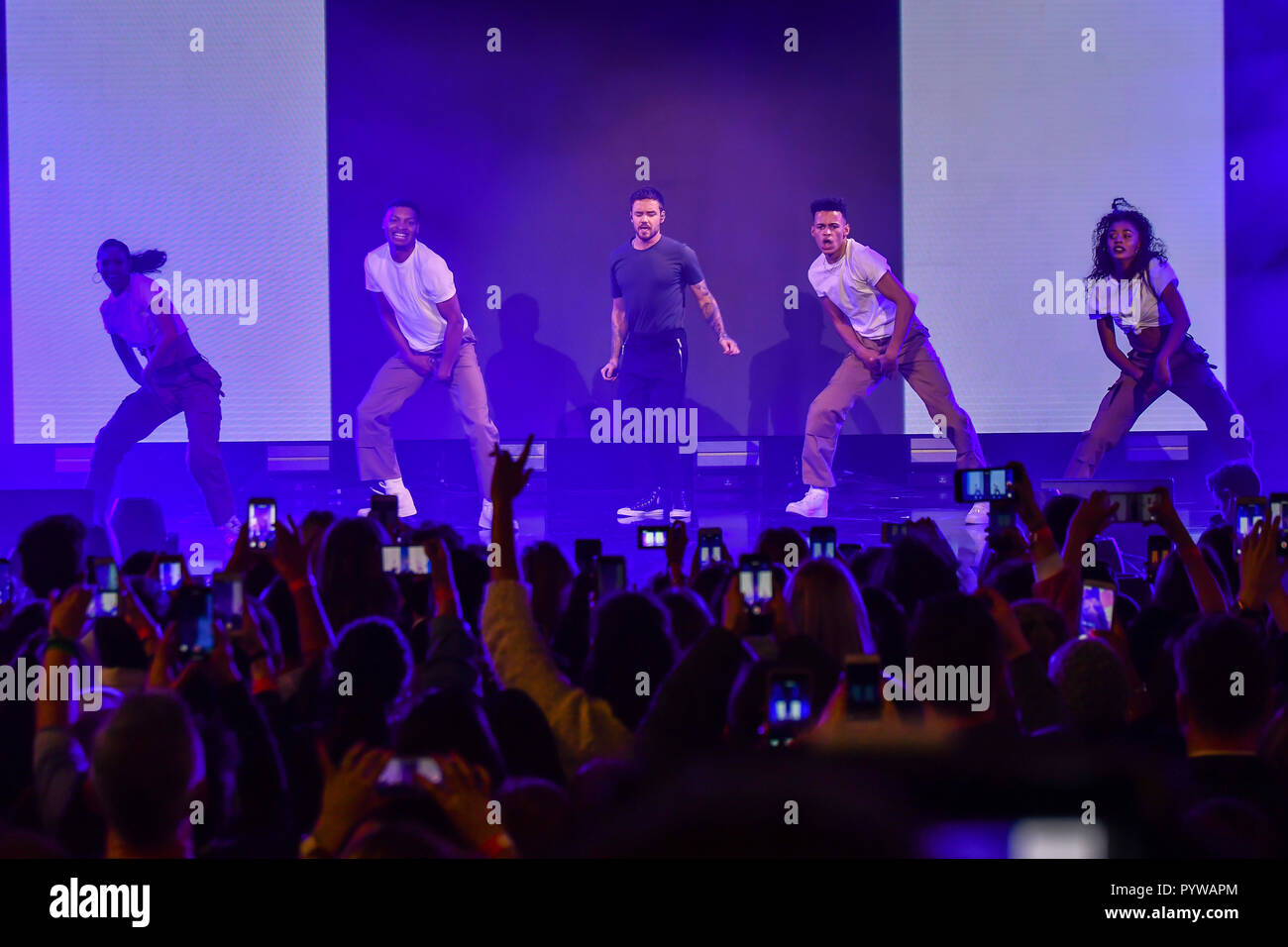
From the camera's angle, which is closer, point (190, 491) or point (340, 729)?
point (340, 729)

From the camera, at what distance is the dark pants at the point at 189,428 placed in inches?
301

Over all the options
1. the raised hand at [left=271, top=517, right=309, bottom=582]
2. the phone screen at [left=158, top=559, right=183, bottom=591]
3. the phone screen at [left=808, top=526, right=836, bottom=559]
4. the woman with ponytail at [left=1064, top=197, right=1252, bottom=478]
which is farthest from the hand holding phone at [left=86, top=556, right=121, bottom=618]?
the woman with ponytail at [left=1064, top=197, right=1252, bottom=478]

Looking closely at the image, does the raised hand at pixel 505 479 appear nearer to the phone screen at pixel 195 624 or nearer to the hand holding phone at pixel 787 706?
the phone screen at pixel 195 624

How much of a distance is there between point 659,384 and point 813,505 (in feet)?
4.20

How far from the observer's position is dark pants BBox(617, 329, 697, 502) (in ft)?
25.5

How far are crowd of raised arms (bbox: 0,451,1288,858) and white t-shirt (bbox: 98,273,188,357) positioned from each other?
534 centimetres

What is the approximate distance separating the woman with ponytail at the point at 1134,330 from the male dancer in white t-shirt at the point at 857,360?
3.18ft

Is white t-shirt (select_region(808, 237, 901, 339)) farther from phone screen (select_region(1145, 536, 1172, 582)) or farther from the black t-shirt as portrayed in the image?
phone screen (select_region(1145, 536, 1172, 582))

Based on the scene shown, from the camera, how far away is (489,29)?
795cm

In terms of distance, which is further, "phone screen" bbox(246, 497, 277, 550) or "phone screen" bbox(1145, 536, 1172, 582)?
"phone screen" bbox(1145, 536, 1172, 582)

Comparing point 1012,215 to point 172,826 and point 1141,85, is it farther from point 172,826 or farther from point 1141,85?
point 172,826

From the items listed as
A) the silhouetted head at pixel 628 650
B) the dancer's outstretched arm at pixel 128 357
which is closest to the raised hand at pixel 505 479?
the silhouetted head at pixel 628 650
